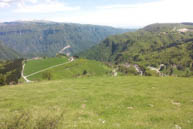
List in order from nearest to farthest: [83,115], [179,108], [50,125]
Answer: [50,125]
[83,115]
[179,108]

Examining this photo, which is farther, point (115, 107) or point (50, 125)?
point (115, 107)

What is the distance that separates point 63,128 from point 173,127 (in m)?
10.8

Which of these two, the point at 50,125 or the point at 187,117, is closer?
the point at 50,125

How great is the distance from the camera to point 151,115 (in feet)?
58.6

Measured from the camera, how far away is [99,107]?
2158 centimetres

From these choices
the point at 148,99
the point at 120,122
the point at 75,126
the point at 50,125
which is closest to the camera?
the point at 50,125

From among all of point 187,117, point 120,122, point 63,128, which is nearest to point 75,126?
point 63,128

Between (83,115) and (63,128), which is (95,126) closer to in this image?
(63,128)

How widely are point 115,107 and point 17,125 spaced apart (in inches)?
526

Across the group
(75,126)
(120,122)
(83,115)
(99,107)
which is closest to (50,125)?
(75,126)

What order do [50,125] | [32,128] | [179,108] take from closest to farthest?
1. [32,128]
2. [50,125]
3. [179,108]

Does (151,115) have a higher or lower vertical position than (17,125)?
lower

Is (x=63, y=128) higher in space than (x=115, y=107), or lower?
higher

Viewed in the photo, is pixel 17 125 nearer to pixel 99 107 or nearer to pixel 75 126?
pixel 75 126
